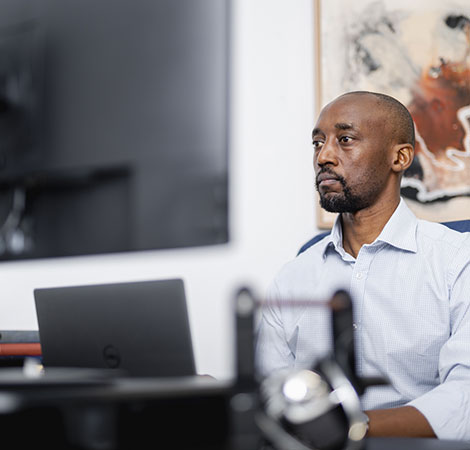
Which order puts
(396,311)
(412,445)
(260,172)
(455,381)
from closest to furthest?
1. (412,445)
2. (455,381)
3. (396,311)
4. (260,172)

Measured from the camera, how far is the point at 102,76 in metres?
2.22

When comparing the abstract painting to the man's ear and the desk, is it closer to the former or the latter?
the man's ear

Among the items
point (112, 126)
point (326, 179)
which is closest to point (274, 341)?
point (326, 179)

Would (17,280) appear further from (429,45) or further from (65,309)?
(429,45)

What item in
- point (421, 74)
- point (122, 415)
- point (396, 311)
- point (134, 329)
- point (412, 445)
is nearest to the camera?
point (122, 415)

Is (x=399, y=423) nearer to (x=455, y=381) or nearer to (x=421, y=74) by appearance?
(x=455, y=381)

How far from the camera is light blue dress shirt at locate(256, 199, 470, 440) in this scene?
1.27 meters

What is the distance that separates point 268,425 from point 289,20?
1.70 metres

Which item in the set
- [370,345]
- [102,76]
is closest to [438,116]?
[370,345]

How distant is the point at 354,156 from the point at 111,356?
782 mm

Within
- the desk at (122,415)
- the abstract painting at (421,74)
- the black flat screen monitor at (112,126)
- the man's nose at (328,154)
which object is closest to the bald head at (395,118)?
the man's nose at (328,154)

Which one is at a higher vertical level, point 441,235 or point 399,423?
point 441,235

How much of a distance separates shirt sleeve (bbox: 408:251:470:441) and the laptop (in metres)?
0.42

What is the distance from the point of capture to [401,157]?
1.52 metres
